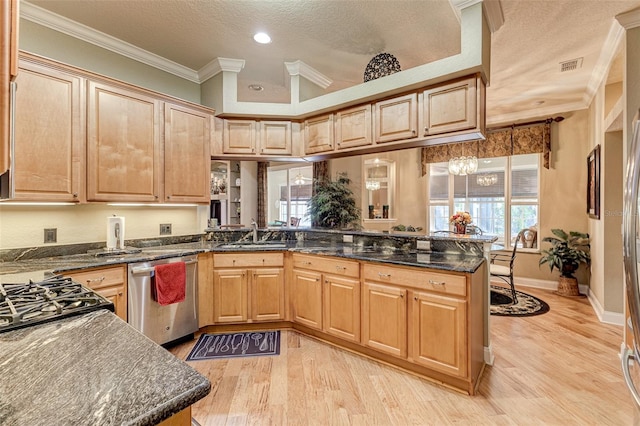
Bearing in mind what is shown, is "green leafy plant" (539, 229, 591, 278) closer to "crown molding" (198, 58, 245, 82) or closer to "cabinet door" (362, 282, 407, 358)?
"cabinet door" (362, 282, 407, 358)

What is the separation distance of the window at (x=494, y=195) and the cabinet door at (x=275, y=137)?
3.96 metres

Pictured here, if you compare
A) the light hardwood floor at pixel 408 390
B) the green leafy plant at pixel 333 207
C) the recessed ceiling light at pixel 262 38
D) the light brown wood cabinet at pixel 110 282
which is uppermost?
the recessed ceiling light at pixel 262 38

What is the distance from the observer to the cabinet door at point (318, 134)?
11.1 ft

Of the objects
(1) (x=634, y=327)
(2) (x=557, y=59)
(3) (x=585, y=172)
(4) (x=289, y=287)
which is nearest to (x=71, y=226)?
(4) (x=289, y=287)

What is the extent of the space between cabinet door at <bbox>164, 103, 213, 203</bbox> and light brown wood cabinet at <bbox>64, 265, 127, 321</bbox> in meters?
0.96

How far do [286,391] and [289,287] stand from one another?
1.18m

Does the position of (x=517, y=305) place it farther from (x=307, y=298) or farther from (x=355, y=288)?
(x=307, y=298)

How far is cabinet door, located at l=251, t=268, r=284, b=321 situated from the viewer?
10.7ft

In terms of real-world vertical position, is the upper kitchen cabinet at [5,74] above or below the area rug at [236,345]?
above

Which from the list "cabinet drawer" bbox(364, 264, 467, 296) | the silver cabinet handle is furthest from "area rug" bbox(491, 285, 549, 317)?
the silver cabinet handle

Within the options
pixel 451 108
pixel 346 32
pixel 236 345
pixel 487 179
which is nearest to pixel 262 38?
pixel 346 32

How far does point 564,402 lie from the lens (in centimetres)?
214

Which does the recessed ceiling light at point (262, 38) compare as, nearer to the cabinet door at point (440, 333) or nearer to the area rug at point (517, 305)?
the cabinet door at point (440, 333)

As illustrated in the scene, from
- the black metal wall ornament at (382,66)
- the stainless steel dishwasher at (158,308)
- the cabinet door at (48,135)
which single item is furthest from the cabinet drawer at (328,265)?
the cabinet door at (48,135)
